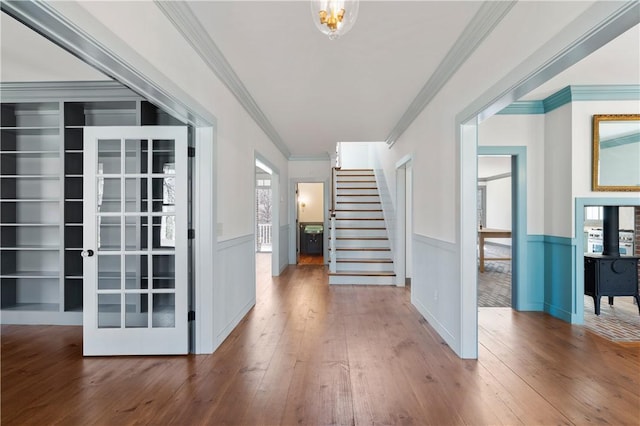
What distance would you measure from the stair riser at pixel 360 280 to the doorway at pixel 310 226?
2.33 m

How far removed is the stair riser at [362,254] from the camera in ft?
20.4

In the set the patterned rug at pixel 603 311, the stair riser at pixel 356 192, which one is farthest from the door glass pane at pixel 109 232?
the stair riser at pixel 356 192

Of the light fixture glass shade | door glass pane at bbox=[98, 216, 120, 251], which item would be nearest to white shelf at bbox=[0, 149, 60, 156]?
door glass pane at bbox=[98, 216, 120, 251]

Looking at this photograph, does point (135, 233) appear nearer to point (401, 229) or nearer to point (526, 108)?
point (401, 229)

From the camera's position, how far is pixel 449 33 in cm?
248

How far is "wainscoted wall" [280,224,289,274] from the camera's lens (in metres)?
6.84

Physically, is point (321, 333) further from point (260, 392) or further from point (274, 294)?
A: point (274, 294)

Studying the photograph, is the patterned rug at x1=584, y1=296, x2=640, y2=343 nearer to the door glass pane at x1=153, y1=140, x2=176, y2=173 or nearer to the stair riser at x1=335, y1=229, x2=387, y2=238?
the stair riser at x1=335, y1=229, x2=387, y2=238

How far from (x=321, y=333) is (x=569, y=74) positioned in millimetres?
3800

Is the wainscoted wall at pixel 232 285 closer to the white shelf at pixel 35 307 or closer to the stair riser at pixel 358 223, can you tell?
the white shelf at pixel 35 307

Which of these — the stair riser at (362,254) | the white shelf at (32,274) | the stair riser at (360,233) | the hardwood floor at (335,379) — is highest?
the stair riser at (360,233)

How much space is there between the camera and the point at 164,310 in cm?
291

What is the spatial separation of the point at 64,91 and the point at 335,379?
4.16 metres

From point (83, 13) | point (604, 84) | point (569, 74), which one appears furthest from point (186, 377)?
point (604, 84)
